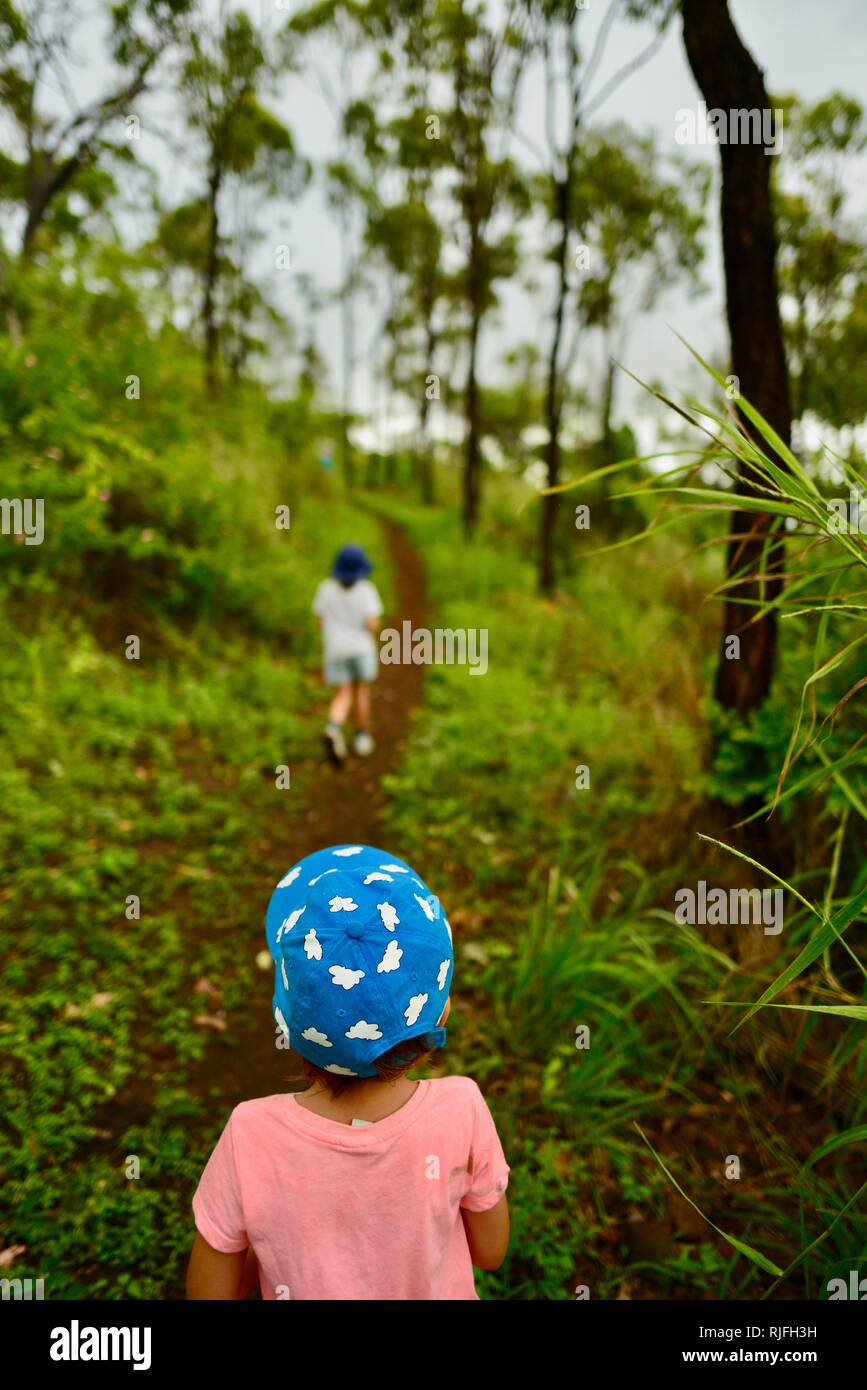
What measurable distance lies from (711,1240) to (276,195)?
20711 millimetres

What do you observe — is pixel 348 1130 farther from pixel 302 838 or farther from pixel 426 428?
pixel 426 428

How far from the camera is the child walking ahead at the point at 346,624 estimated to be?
5105 millimetres

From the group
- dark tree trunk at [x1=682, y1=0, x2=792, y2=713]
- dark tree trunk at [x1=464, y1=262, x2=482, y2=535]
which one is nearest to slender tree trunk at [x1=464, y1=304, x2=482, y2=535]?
dark tree trunk at [x1=464, y1=262, x2=482, y2=535]

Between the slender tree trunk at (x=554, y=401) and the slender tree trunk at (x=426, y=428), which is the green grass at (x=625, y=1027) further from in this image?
the slender tree trunk at (x=426, y=428)

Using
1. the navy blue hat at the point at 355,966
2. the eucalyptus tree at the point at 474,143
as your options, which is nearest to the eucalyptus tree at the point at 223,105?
the eucalyptus tree at the point at 474,143

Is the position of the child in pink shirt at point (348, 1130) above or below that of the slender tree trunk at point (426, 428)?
below

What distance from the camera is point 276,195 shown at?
55.0 ft

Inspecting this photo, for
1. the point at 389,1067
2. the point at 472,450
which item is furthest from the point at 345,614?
the point at 472,450

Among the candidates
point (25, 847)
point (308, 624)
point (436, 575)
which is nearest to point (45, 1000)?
point (25, 847)

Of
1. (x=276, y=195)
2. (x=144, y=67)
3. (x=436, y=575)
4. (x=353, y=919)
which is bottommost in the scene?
(x=353, y=919)

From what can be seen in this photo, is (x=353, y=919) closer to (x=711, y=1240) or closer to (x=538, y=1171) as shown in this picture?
(x=538, y=1171)

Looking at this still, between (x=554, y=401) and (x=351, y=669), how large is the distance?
23.0 ft

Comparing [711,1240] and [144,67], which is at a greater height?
[144,67]

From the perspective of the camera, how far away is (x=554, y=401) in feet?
34.0
